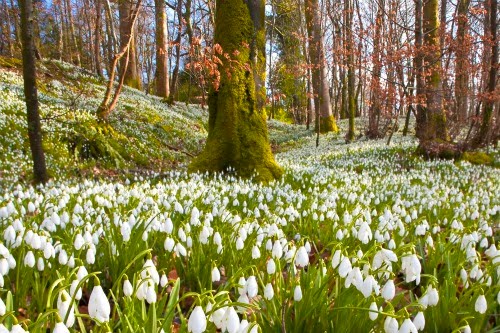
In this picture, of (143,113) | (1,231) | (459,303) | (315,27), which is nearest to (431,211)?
(459,303)

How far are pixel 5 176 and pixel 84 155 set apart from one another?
7.58ft

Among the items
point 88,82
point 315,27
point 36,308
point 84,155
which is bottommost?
point 36,308

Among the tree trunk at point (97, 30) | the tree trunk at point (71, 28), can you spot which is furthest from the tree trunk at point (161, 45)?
the tree trunk at point (71, 28)

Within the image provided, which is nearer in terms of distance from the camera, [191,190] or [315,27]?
[191,190]

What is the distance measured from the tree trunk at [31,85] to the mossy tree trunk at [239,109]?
262 cm

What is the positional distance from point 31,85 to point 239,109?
347cm

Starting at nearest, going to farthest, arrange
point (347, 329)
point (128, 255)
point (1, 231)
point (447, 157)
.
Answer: point (347, 329), point (128, 255), point (1, 231), point (447, 157)

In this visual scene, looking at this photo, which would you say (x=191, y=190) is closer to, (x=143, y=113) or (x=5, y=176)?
(x=5, y=176)

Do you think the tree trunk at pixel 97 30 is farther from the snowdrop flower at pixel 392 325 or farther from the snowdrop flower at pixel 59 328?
the snowdrop flower at pixel 392 325

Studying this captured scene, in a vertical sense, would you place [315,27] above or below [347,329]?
above

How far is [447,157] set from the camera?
10984mm

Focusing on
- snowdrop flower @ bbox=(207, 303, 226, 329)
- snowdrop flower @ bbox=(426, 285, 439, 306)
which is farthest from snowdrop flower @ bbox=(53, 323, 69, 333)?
snowdrop flower @ bbox=(426, 285, 439, 306)

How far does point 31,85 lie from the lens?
5809mm

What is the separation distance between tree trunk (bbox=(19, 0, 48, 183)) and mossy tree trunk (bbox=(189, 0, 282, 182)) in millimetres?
2621
